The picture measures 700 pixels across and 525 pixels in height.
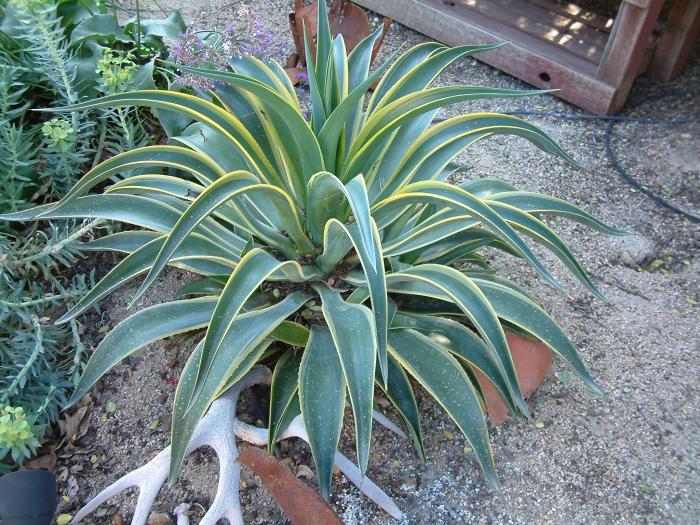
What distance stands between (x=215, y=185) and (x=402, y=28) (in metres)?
2.28

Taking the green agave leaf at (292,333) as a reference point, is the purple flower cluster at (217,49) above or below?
above

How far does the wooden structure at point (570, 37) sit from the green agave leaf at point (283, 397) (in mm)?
1824

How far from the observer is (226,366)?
1299 millimetres

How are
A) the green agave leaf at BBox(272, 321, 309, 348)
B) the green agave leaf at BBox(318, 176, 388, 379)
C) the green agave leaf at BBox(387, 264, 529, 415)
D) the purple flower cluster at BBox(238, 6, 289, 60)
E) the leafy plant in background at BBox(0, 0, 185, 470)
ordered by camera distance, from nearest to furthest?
the green agave leaf at BBox(318, 176, 388, 379)
the green agave leaf at BBox(387, 264, 529, 415)
the green agave leaf at BBox(272, 321, 309, 348)
the leafy plant in background at BBox(0, 0, 185, 470)
the purple flower cluster at BBox(238, 6, 289, 60)

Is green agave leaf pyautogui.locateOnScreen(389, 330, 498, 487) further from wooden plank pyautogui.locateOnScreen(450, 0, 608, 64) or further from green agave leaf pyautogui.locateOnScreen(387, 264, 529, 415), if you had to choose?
wooden plank pyautogui.locateOnScreen(450, 0, 608, 64)

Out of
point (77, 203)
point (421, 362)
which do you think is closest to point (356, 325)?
point (421, 362)

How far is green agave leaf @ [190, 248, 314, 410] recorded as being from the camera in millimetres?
1084

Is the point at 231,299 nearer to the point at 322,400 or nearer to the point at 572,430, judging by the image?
the point at 322,400

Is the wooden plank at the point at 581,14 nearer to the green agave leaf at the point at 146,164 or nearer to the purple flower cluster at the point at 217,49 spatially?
the purple flower cluster at the point at 217,49

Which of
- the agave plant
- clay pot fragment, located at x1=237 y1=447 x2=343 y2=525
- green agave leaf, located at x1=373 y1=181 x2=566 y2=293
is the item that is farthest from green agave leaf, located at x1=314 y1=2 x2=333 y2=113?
clay pot fragment, located at x1=237 y1=447 x2=343 y2=525

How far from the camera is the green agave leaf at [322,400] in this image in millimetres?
1252

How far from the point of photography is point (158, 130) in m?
2.17

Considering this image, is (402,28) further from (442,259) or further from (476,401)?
(476,401)

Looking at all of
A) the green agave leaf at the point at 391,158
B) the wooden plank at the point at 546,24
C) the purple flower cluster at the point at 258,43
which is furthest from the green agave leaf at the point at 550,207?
the wooden plank at the point at 546,24
